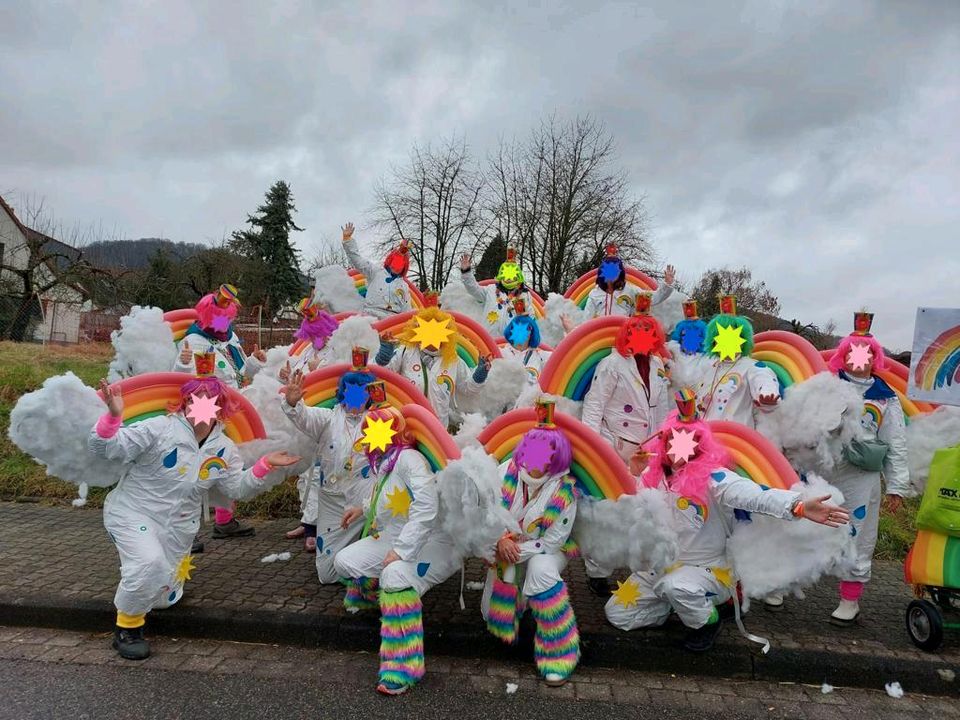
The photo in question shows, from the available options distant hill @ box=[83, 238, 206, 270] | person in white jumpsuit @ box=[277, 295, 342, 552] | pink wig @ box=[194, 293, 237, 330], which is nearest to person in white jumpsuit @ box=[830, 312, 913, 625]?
person in white jumpsuit @ box=[277, 295, 342, 552]

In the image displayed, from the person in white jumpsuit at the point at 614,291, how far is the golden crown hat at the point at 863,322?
6.83 feet

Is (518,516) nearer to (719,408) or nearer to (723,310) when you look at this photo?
(719,408)

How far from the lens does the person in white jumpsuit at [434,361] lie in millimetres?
5148

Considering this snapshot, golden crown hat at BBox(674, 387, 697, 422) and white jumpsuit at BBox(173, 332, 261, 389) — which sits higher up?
white jumpsuit at BBox(173, 332, 261, 389)

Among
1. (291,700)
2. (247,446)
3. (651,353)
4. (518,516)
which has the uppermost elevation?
(651,353)

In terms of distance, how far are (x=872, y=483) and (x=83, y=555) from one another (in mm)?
5861

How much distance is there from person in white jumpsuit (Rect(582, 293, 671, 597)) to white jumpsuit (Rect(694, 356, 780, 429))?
1.24ft

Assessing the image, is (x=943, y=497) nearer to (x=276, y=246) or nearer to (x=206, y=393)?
(x=206, y=393)

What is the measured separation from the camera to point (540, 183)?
2342 cm

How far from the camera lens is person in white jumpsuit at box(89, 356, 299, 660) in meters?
3.70

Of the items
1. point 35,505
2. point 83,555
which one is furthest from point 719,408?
point 35,505

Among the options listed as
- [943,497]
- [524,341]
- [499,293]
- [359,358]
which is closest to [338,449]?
[359,358]

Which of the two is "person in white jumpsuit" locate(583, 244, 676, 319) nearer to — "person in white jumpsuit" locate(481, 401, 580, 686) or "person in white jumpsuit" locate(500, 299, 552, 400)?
"person in white jumpsuit" locate(500, 299, 552, 400)

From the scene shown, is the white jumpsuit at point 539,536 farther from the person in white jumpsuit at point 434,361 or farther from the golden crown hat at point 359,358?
the person in white jumpsuit at point 434,361
